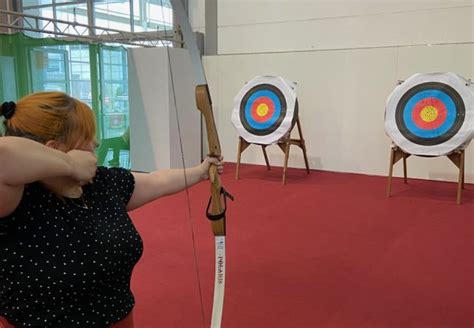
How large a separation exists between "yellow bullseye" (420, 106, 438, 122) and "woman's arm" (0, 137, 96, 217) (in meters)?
3.20

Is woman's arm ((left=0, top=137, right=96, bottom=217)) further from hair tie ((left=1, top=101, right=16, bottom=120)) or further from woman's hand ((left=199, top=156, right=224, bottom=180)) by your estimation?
woman's hand ((left=199, top=156, right=224, bottom=180))

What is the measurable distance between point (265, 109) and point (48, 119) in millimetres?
3393

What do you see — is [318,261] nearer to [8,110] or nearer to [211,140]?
[211,140]

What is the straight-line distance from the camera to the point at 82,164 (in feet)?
2.47

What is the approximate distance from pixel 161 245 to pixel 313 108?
7.99 ft

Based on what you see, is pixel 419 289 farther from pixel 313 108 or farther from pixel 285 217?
pixel 313 108

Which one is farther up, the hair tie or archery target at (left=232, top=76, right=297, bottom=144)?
the hair tie

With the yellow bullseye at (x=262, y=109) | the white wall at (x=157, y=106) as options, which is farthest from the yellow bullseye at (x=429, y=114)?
the white wall at (x=157, y=106)

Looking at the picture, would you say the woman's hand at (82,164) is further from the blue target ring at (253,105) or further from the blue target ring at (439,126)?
the blue target ring at (253,105)

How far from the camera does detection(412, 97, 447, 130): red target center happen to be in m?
3.40

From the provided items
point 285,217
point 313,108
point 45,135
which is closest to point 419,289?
point 285,217

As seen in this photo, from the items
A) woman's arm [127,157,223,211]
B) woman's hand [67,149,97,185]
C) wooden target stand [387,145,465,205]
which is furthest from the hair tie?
wooden target stand [387,145,465,205]

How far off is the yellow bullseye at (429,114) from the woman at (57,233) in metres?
3.10

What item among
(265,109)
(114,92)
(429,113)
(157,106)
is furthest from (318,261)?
(114,92)
